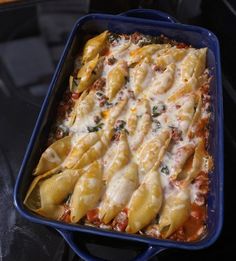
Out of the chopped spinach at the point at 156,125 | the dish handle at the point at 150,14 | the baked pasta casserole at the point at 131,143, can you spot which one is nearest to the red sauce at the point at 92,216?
the baked pasta casserole at the point at 131,143

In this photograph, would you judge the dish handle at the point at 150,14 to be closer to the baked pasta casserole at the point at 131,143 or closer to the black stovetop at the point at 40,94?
the baked pasta casserole at the point at 131,143

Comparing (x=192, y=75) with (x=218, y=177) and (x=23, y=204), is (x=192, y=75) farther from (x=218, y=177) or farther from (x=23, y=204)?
(x=23, y=204)

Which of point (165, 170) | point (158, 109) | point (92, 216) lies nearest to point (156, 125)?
point (158, 109)

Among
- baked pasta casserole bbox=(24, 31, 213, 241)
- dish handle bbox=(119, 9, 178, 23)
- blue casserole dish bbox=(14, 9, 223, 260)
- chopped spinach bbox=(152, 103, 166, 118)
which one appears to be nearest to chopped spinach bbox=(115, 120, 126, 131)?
baked pasta casserole bbox=(24, 31, 213, 241)

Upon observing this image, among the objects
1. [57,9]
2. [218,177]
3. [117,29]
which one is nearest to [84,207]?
[218,177]

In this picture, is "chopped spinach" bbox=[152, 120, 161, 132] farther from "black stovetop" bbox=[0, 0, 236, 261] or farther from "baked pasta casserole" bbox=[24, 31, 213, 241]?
"black stovetop" bbox=[0, 0, 236, 261]

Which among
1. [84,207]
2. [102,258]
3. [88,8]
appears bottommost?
[102,258]

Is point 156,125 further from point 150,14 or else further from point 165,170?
point 150,14
